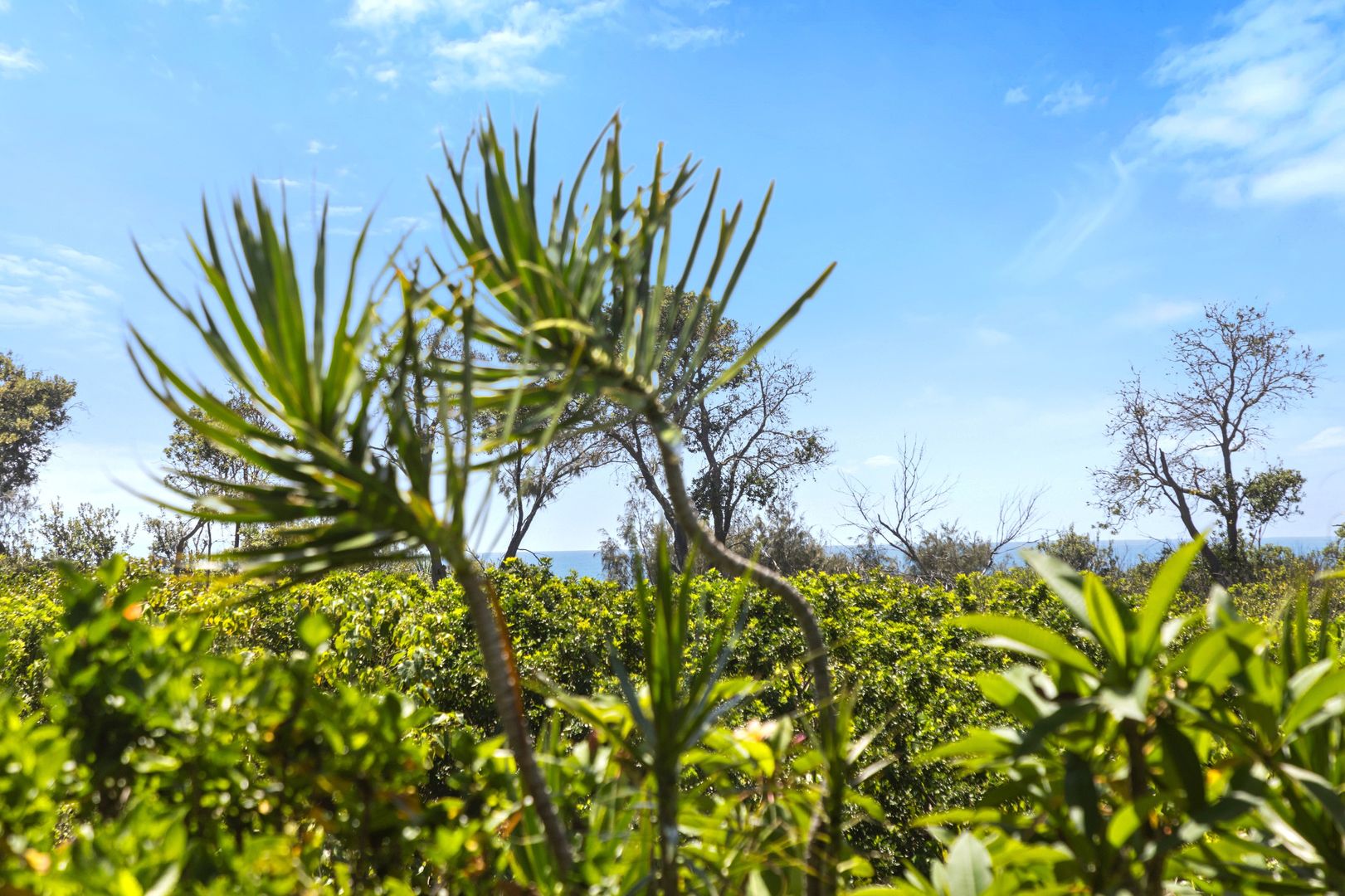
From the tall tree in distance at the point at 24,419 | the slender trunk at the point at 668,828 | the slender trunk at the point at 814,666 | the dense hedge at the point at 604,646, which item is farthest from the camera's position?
the tall tree in distance at the point at 24,419

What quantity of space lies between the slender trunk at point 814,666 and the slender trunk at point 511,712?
0.43 meters

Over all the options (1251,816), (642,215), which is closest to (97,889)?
(642,215)

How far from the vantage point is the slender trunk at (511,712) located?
4.21 feet

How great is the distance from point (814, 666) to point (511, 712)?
65 centimetres

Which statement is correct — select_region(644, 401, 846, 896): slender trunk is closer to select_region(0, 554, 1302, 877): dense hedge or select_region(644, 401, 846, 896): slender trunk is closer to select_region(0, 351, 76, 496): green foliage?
select_region(0, 554, 1302, 877): dense hedge

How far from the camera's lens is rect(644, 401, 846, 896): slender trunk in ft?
4.69

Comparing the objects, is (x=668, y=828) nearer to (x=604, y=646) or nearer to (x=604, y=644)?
(x=604, y=644)

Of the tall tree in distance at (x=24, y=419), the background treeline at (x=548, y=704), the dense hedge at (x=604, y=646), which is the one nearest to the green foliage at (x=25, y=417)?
the tall tree in distance at (x=24, y=419)

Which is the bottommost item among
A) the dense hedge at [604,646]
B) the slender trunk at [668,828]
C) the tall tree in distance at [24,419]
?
the slender trunk at [668,828]

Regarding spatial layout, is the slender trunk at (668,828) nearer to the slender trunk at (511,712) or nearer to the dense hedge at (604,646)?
the slender trunk at (511,712)

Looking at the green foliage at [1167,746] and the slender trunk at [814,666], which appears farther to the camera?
the slender trunk at [814,666]

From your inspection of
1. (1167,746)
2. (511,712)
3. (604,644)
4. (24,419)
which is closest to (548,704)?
(511,712)

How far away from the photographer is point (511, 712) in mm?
1287

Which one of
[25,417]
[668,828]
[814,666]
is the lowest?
[668,828]
